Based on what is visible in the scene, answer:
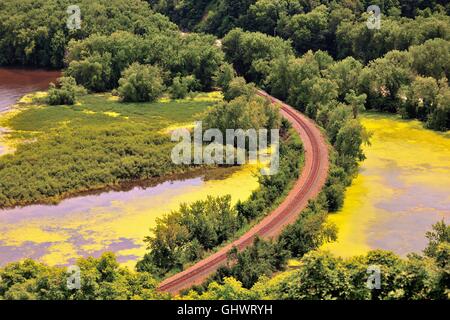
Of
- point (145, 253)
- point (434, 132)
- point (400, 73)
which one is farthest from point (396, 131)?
point (145, 253)

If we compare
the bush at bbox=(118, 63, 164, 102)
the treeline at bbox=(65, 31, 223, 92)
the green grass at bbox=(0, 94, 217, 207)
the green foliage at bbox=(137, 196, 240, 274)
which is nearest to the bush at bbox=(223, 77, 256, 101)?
the green grass at bbox=(0, 94, 217, 207)

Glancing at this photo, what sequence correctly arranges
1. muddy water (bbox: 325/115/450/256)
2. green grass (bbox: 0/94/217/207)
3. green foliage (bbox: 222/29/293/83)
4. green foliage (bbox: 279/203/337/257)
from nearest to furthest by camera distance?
green foliage (bbox: 279/203/337/257) → muddy water (bbox: 325/115/450/256) → green grass (bbox: 0/94/217/207) → green foliage (bbox: 222/29/293/83)

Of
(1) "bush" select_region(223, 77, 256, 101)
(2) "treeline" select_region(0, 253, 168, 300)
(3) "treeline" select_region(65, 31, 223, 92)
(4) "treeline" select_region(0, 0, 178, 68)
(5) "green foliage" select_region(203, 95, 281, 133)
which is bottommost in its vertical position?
(2) "treeline" select_region(0, 253, 168, 300)

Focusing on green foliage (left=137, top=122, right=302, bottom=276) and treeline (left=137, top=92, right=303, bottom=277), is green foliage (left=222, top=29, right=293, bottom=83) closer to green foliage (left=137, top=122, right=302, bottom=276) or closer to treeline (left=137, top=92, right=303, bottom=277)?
treeline (left=137, top=92, right=303, bottom=277)

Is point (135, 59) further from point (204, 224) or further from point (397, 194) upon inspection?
point (204, 224)

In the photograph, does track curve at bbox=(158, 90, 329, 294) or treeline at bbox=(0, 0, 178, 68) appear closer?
track curve at bbox=(158, 90, 329, 294)

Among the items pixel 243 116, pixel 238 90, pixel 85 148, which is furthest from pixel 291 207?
pixel 238 90

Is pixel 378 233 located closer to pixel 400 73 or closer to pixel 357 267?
pixel 357 267
